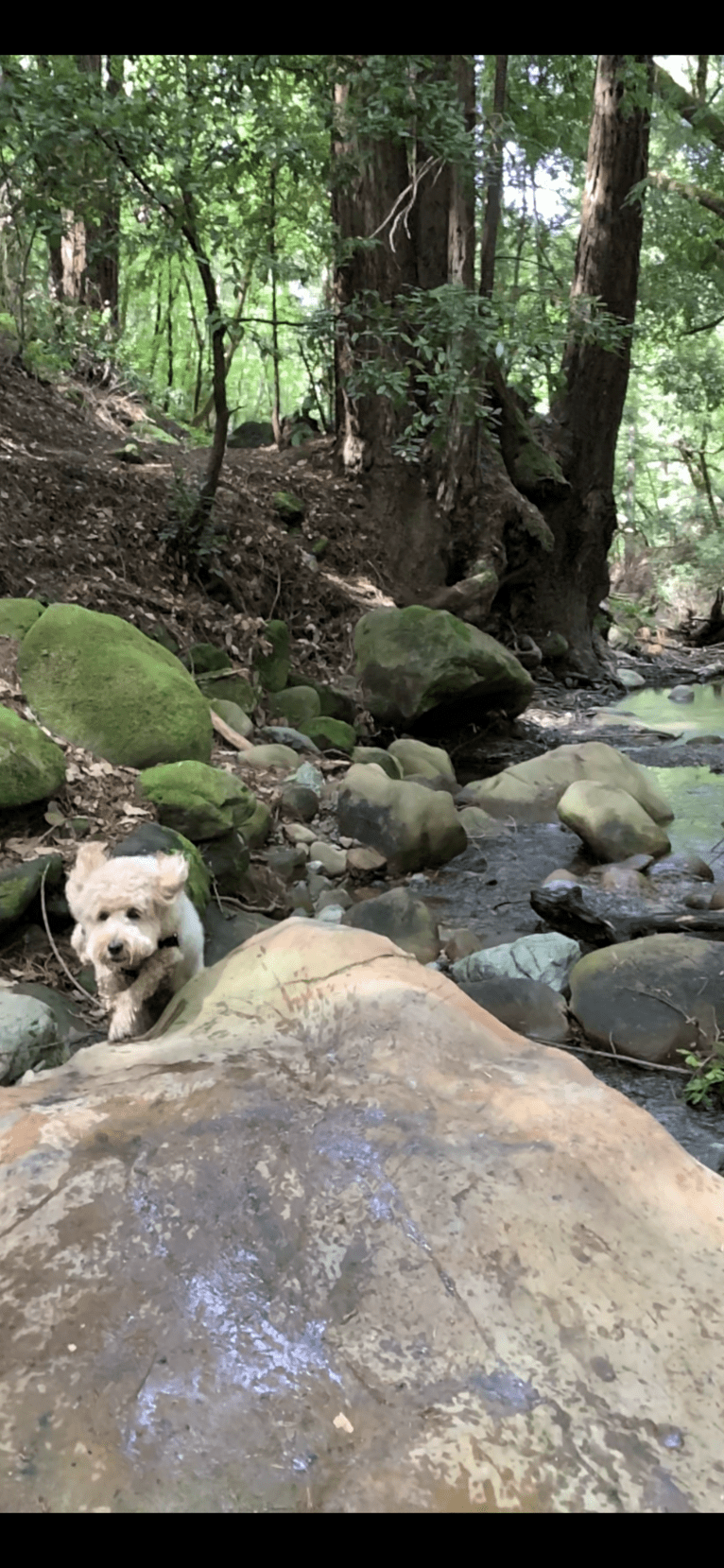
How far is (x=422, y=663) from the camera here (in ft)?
30.8

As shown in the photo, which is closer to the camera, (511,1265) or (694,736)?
(511,1265)

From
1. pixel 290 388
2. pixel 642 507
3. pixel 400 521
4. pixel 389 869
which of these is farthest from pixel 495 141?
pixel 642 507

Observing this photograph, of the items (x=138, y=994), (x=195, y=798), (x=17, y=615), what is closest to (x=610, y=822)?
(x=195, y=798)

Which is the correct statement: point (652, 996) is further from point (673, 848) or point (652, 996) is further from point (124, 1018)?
point (673, 848)

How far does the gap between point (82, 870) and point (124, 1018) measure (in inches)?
22.5

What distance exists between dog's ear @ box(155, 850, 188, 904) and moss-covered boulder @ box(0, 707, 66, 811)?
179cm

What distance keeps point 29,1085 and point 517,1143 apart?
1.17 meters

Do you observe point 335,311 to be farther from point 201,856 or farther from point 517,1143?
point 517,1143

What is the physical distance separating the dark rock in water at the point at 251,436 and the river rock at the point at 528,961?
38.3 feet

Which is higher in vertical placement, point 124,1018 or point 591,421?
point 591,421

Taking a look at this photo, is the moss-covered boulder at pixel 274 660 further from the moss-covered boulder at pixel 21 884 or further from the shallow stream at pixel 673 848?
the moss-covered boulder at pixel 21 884

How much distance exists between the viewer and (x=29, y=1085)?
2232mm

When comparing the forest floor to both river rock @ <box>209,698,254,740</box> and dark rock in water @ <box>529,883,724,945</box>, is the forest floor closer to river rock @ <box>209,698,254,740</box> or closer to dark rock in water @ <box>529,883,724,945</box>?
river rock @ <box>209,698,254,740</box>
